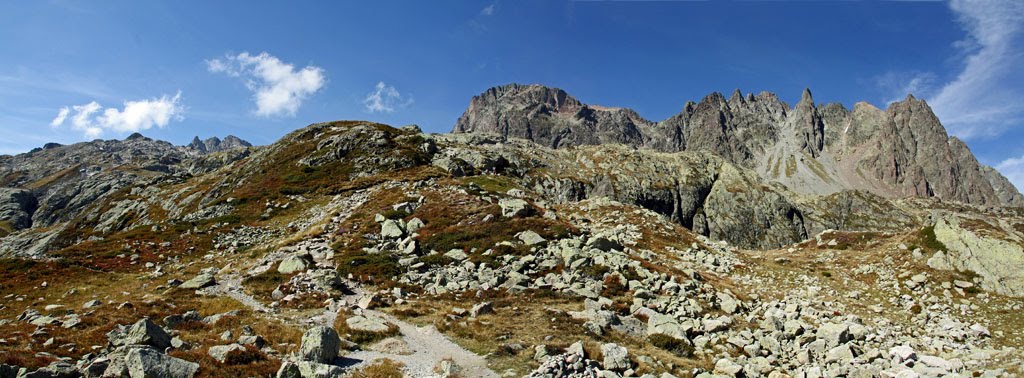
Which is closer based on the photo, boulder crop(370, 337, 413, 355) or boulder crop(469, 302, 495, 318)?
boulder crop(370, 337, 413, 355)

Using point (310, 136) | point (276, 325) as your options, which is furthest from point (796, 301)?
point (310, 136)

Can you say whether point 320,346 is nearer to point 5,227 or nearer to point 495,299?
point 495,299

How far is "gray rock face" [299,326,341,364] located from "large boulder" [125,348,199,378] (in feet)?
10.4

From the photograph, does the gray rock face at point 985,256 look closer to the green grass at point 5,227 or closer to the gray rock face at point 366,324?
the gray rock face at point 366,324

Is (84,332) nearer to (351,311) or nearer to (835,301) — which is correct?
(351,311)

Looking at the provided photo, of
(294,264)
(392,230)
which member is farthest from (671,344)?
(392,230)

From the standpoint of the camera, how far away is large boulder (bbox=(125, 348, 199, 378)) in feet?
40.5

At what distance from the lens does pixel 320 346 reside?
50.6 feet

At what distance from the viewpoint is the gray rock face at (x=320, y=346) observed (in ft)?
50.3

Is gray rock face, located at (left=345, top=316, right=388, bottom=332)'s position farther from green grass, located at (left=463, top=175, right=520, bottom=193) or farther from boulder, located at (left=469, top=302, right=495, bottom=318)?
green grass, located at (left=463, top=175, right=520, bottom=193)

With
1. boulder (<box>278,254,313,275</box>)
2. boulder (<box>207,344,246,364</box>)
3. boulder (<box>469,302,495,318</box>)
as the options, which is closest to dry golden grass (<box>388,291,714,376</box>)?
boulder (<box>469,302,495,318</box>)

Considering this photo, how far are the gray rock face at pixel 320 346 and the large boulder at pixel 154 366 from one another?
316 cm

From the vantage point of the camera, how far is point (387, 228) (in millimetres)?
40594

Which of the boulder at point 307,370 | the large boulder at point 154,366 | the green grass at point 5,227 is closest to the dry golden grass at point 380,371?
the boulder at point 307,370
